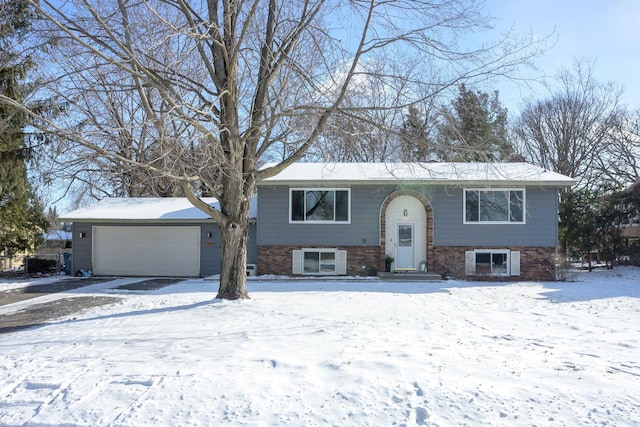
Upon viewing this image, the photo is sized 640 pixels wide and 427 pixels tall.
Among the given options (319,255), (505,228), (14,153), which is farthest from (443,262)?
(14,153)

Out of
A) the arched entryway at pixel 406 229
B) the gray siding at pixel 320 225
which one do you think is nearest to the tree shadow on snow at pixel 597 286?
the arched entryway at pixel 406 229

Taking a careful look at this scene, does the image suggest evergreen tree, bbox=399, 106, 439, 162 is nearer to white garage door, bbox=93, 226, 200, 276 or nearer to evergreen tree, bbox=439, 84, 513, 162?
evergreen tree, bbox=439, 84, 513, 162

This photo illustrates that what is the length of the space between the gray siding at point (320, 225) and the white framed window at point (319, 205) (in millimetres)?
186

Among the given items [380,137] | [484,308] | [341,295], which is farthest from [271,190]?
[484,308]

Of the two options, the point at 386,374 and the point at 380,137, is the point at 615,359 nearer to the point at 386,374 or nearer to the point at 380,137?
the point at 386,374

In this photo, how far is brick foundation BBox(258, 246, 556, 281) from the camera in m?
17.1

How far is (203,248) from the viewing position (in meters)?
18.7

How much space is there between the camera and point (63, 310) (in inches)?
406

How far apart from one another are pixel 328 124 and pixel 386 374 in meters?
5.93

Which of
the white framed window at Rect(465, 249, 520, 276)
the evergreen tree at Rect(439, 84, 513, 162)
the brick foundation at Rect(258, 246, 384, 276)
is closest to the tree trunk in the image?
the evergreen tree at Rect(439, 84, 513, 162)

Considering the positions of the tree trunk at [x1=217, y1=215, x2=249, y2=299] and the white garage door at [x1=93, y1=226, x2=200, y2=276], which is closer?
the tree trunk at [x1=217, y1=215, x2=249, y2=299]

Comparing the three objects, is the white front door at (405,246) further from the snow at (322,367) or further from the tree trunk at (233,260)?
the tree trunk at (233,260)

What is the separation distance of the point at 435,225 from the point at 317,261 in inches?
173

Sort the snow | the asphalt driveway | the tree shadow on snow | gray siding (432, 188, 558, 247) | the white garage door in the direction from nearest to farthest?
the snow → the asphalt driveway → the tree shadow on snow → gray siding (432, 188, 558, 247) → the white garage door
